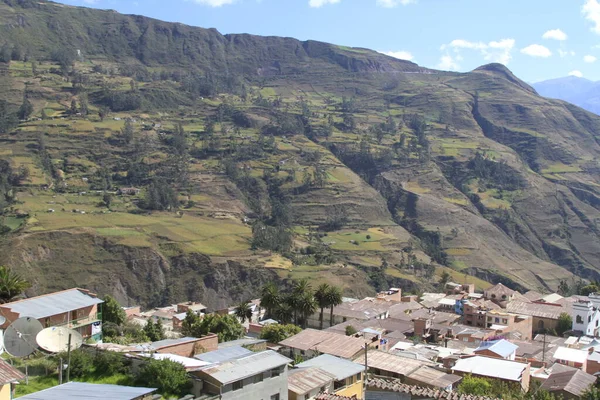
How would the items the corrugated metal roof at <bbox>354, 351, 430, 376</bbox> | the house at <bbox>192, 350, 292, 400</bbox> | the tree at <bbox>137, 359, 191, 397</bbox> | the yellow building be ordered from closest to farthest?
1. the tree at <bbox>137, 359, 191, 397</bbox>
2. the house at <bbox>192, 350, 292, 400</bbox>
3. the yellow building
4. the corrugated metal roof at <bbox>354, 351, 430, 376</bbox>

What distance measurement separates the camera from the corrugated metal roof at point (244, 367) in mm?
20609

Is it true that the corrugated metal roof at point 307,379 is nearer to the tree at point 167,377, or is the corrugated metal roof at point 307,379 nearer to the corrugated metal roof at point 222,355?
the corrugated metal roof at point 222,355

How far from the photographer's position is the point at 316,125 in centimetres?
17900

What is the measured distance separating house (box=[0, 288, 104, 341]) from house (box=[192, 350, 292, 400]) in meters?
10.3

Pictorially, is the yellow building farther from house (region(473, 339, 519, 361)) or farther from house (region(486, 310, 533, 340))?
house (region(486, 310, 533, 340))

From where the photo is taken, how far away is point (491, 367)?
34.0 metres

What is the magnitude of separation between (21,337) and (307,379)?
34.8 ft

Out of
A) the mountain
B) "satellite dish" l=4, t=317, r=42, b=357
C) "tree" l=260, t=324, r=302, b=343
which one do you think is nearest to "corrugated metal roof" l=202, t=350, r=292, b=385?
"satellite dish" l=4, t=317, r=42, b=357

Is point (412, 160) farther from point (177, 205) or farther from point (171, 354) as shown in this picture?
point (171, 354)

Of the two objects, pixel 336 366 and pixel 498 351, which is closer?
pixel 336 366

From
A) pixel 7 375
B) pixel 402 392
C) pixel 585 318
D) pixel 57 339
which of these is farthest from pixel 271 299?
pixel 7 375

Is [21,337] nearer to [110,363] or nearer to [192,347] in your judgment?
[110,363]

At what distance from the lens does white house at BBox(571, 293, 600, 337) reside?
2433 inches

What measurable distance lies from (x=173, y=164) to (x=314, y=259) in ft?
153
